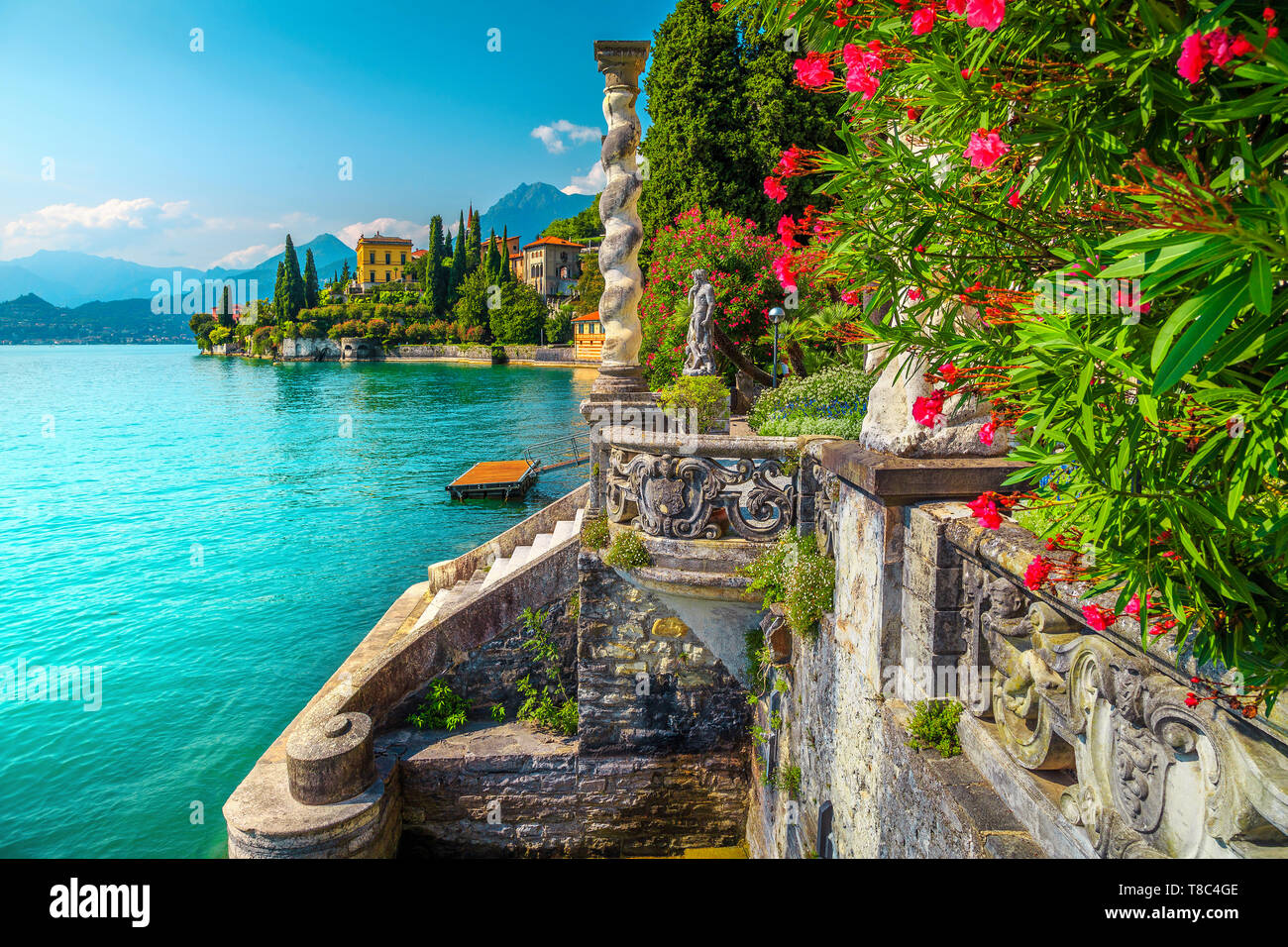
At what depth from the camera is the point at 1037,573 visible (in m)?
2.33

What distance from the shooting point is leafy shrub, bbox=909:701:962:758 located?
10.9 ft

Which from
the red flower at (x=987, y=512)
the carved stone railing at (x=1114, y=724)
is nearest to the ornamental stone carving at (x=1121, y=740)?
the carved stone railing at (x=1114, y=724)

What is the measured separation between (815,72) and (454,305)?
104747mm

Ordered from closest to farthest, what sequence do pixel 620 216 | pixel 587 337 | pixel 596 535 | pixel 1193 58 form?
pixel 1193 58 → pixel 596 535 → pixel 620 216 → pixel 587 337

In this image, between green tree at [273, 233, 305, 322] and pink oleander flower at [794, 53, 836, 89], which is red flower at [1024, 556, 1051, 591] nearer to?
pink oleander flower at [794, 53, 836, 89]

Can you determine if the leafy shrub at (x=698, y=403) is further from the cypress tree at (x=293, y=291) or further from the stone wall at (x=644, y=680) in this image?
the cypress tree at (x=293, y=291)

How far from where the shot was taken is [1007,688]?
2887 millimetres

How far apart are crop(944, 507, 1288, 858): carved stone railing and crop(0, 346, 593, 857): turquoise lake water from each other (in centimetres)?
1020

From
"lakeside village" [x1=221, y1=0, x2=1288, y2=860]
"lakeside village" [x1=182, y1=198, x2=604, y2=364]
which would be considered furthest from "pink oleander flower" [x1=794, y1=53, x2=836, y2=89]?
"lakeside village" [x1=182, y1=198, x2=604, y2=364]

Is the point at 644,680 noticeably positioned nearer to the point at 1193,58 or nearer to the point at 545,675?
the point at 545,675

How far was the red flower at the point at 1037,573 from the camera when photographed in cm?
231

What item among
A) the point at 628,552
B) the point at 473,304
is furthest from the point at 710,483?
the point at 473,304

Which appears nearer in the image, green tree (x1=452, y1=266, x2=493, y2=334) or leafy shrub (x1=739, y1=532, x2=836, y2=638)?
leafy shrub (x1=739, y1=532, x2=836, y2=638)
